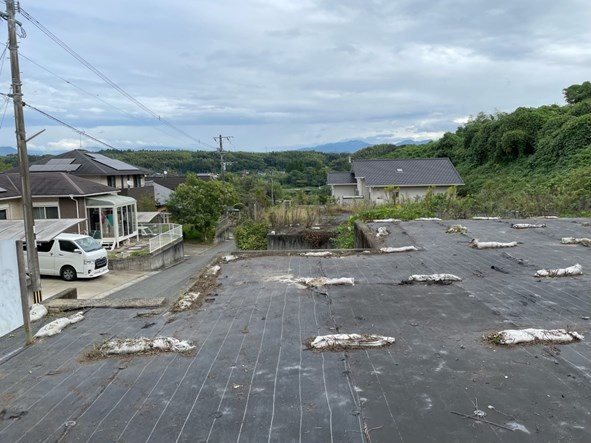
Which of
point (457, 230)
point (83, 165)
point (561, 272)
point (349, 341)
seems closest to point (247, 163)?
point (83, 165)

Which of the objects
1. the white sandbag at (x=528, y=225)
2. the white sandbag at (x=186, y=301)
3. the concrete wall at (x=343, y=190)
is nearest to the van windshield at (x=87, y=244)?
the white sandbag at (x=186, y=301)

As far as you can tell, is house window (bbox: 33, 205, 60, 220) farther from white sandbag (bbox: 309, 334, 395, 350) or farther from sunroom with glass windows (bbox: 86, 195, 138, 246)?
white sandbag (bbox: 309, 334, 395, 350)

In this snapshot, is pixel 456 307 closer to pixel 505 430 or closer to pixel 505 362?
pixel 505 362

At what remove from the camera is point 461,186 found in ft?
88.0

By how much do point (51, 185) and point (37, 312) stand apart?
16.0 meters

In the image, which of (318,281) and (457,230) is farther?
(457,230)

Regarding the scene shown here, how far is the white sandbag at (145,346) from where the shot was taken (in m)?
3.53

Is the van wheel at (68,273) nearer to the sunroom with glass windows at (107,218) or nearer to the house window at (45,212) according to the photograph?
the house window at (45,212)

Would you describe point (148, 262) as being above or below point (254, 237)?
below

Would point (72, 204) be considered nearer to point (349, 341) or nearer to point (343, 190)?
point (349, 341)

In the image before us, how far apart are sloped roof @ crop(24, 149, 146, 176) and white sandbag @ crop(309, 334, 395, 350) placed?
76.4 feet

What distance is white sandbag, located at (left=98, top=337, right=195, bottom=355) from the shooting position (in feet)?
11.6

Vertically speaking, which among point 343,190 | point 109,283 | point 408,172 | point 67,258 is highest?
point 408,172

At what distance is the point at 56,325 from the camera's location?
4.26 meters
